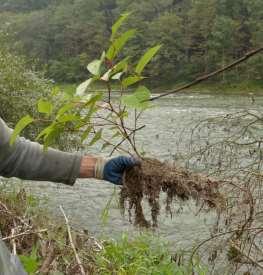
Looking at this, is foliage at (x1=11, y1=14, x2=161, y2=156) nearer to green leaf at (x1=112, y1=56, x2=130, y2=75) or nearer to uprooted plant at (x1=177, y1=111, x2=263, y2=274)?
green leaf at (x1=112, y1=56, x2=130, y2=75)

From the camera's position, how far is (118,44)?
5.34 feet

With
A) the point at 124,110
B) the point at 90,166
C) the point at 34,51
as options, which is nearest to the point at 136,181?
the point at 90,166

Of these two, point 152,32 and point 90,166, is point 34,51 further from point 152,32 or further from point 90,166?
point 90,166

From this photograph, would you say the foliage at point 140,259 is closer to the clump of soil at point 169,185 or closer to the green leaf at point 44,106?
the clump of soil at point 169,185

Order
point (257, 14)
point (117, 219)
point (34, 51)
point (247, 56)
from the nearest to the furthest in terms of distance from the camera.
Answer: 1. point (247, 56)
2. point (117, 219)
3. point (257, 14)
4. point (34, 51)

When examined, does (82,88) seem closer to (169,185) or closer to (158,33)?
(169,185)

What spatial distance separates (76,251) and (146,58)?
109 inches

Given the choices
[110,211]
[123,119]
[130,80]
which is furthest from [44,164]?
[110,211]

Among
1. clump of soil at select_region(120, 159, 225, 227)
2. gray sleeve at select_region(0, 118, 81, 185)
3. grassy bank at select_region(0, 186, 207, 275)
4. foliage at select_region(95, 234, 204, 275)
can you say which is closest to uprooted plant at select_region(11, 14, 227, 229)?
clump of soil at select_region(120, 159, 225, 227)

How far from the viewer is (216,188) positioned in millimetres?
2668

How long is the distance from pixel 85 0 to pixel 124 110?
103 meters

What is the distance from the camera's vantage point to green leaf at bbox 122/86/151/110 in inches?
65.8

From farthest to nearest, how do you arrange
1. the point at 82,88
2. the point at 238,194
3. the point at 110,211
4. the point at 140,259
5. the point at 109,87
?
the point at 110,211 → the point at 140,259 → the point at 238,194 → the point at 109,87 → the point at 82,88

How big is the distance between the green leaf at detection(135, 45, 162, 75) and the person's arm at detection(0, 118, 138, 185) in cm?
116
